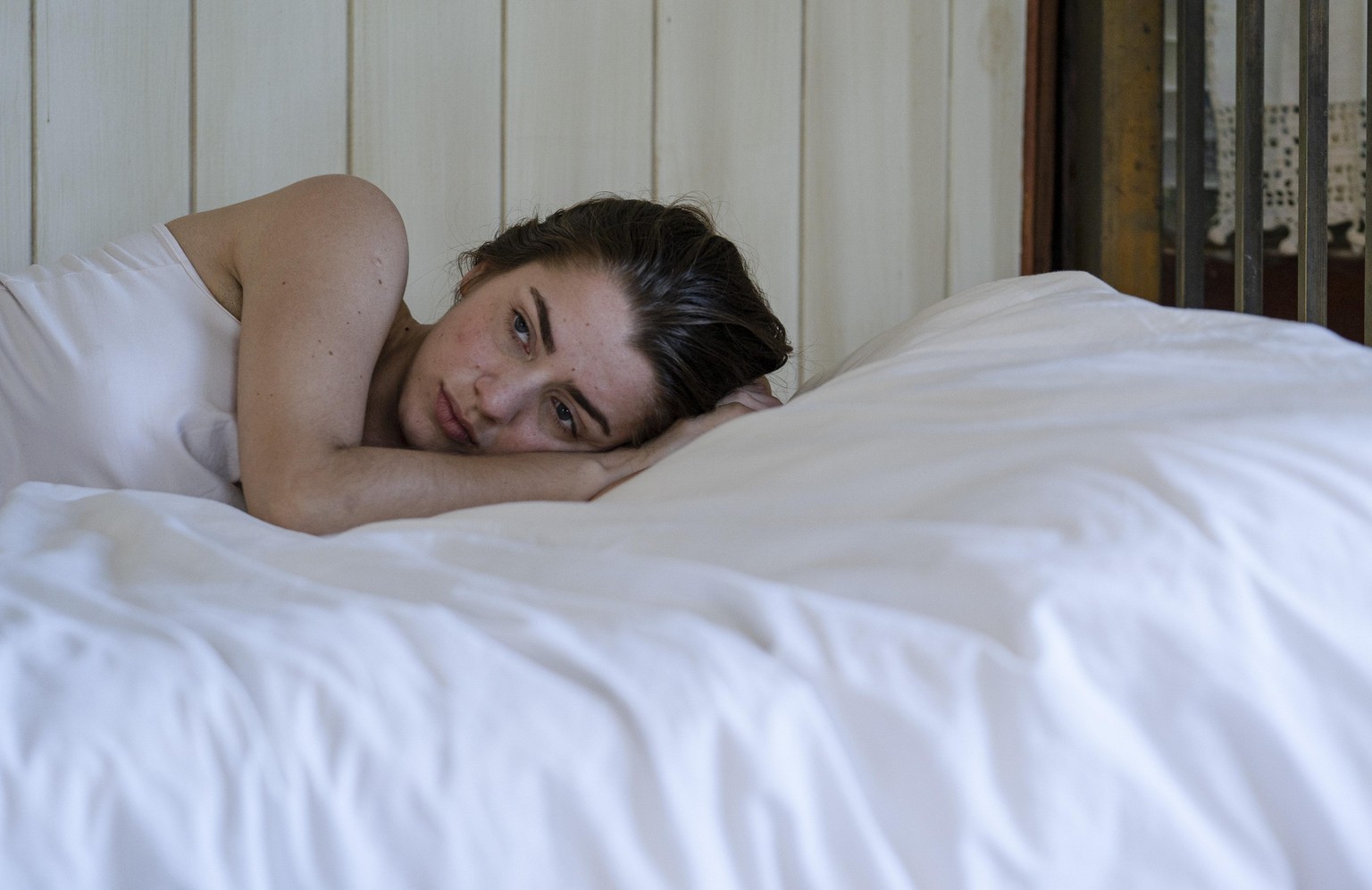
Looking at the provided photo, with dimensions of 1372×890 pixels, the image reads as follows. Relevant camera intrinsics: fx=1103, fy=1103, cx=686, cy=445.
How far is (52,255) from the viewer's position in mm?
1393

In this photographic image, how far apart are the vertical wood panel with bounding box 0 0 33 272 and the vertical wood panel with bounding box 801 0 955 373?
1.04 meters

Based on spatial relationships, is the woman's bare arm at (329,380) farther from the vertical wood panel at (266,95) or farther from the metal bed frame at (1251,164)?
the metal bed frame at (1251,164)

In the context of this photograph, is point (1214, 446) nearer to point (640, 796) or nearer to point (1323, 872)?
point (1323, 872)

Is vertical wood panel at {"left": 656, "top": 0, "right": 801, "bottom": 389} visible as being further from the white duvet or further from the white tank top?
the white duvet

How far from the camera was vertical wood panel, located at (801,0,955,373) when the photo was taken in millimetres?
1655

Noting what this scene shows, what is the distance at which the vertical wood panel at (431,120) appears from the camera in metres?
1.49

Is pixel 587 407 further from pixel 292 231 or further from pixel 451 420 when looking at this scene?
pixel 292 231

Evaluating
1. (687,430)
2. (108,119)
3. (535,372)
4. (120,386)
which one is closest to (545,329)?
(535,372)

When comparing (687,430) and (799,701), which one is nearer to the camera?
(799,701)

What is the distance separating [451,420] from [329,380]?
0.15 meters

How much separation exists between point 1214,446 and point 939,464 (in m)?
0.13

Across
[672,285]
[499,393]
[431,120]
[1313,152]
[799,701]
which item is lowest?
[799,701]

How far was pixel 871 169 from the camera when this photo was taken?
1.68 m


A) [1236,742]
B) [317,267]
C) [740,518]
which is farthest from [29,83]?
[1236,742]
